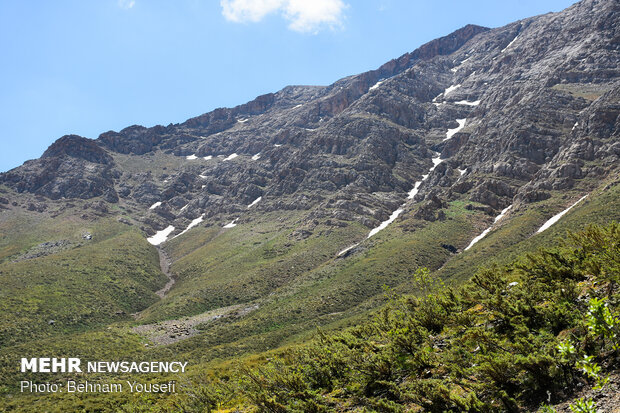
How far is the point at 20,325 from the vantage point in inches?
2623

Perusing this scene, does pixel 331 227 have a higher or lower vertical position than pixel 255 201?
lower

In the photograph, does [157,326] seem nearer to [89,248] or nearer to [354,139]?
[89,248]

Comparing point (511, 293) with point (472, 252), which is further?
point (472, 252)

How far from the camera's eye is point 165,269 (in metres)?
133

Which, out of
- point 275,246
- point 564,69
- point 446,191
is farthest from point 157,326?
point 564,69

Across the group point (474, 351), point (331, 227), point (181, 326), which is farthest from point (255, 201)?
point (474, 351)

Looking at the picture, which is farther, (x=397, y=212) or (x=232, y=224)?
(x=232, y=224)

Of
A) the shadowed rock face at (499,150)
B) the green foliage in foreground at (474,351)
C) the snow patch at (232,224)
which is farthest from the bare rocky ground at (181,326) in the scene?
the snow patch at (232,224)

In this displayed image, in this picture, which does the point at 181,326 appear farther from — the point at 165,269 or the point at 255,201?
the point at 255,201

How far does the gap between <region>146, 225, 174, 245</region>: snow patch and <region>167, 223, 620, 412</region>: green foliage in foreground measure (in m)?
167

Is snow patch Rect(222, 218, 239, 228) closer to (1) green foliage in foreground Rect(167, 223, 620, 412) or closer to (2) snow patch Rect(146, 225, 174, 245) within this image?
(2) snow patch Rect(146, 225, 174, 245)

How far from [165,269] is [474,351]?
137 metres

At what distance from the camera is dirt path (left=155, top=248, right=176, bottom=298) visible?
361ft

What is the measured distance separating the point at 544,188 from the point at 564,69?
89.8m
